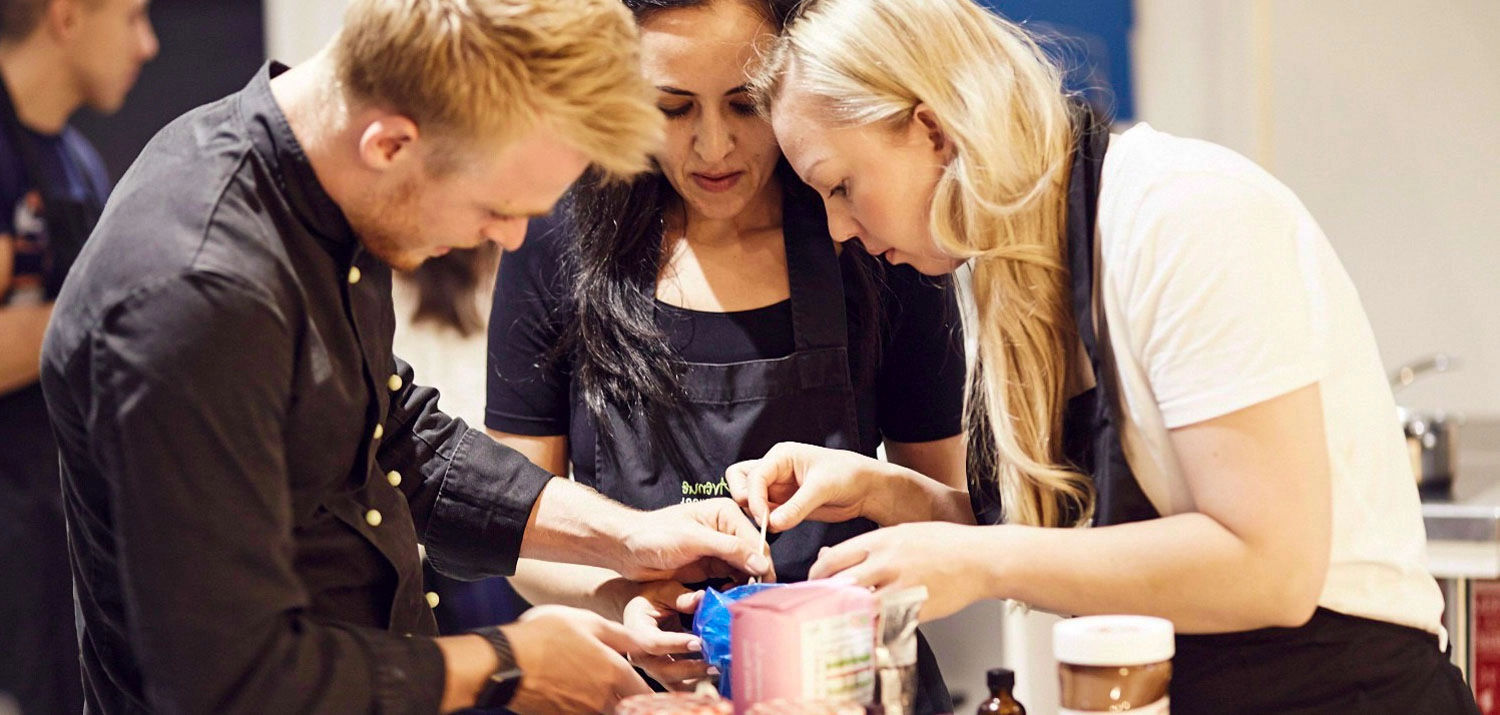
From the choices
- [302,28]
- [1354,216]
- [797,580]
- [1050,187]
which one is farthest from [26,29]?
[1354,216]

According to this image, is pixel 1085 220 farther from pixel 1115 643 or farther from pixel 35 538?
pixel 35 538

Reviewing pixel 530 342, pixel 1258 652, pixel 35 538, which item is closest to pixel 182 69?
pixel 35 538

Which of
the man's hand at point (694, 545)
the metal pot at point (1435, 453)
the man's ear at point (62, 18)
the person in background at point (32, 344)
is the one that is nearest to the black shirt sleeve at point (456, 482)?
the man's hand at point (694, 545)

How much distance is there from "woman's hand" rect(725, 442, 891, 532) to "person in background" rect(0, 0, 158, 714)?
1.60 meters

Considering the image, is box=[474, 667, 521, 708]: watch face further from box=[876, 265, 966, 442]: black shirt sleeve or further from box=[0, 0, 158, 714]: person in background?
box=[0, 0, 158, 714]: person in background

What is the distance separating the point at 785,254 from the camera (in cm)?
200

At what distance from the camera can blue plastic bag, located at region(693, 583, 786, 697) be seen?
1.51m

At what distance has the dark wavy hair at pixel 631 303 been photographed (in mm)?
1925

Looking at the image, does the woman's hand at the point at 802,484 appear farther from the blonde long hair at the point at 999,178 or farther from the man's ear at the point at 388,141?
the man's ear at the point at 388,141

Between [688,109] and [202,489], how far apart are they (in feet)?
3.13

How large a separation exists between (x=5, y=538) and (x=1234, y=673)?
7.55 ft

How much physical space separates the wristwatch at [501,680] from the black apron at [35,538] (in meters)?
1.71

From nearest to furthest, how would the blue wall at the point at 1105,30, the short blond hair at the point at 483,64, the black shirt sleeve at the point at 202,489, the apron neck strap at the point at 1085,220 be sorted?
the black shirt sleeve at the point at 202,489, the short blond hair at the point at 483,64, the apron neck strap at the point at 1085,220, the blue wall at the point at 1105,30

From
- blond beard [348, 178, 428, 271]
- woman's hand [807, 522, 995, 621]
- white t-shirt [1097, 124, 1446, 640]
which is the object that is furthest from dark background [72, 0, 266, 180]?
white t-shirt [1097, 124, 1446, 640]
